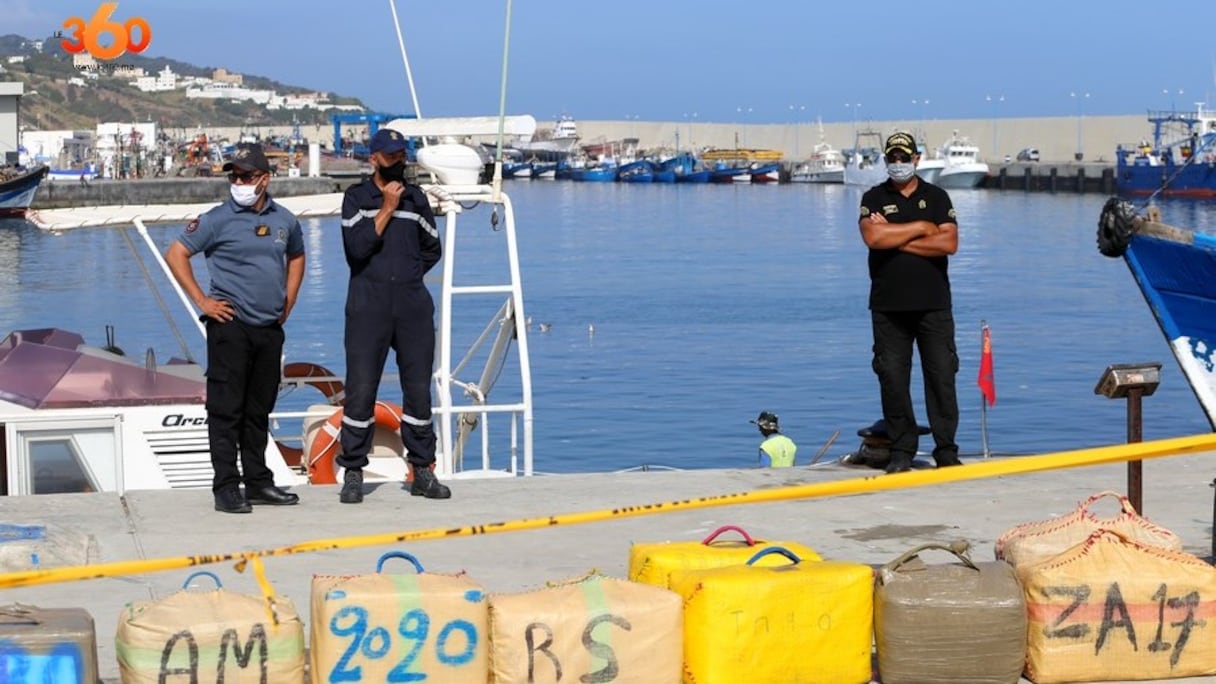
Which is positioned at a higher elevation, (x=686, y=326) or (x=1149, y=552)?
(x=1149, y=552)

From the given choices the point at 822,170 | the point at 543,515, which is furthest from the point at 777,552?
the point at 822,170

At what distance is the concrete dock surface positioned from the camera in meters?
7.90

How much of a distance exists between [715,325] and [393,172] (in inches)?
1540

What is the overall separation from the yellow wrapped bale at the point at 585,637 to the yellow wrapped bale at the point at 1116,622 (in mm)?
1285

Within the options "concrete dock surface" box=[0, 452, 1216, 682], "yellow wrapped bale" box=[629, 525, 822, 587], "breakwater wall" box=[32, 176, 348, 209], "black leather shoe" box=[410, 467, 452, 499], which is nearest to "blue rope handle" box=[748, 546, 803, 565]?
"yellow wrapped bale" box=[629, 525, 822, 587]

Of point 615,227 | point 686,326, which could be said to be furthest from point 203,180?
point 686,326

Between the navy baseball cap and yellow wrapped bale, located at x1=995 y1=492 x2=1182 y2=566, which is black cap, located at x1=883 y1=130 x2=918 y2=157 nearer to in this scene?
the navy baseball cap

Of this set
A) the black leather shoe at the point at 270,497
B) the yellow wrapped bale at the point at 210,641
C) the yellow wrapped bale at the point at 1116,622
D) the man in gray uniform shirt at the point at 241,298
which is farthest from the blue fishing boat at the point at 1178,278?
the yellow wrapped bale at the point at 210,641

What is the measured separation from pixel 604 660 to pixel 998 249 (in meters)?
71.6

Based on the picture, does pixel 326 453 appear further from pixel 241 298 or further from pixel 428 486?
pixel 241 298

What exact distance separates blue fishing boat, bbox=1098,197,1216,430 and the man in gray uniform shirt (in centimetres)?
384

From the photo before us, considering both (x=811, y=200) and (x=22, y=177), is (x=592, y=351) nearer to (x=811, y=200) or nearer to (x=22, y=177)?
(x=22, y=177)

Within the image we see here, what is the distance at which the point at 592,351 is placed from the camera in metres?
42.9

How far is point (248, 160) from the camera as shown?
8.77 m
